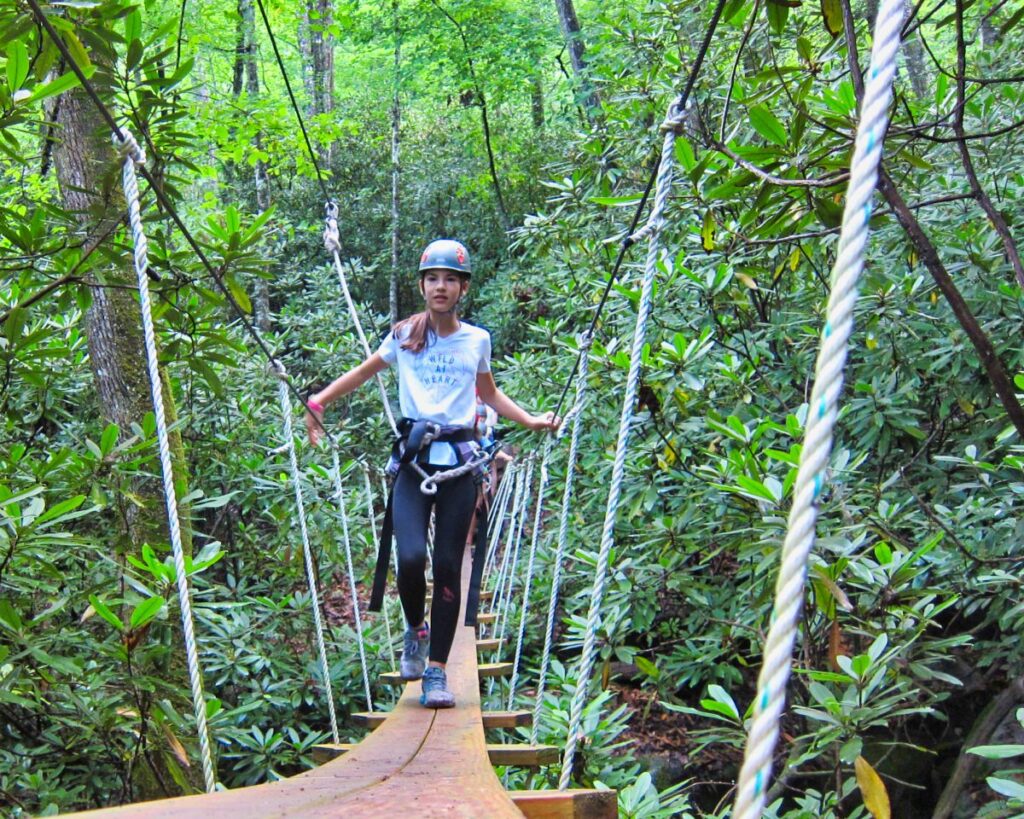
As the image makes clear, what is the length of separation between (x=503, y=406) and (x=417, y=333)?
14.2 inches

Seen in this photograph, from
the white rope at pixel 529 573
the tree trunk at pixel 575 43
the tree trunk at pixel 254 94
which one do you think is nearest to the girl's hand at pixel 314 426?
the white rope at pixel 529 573

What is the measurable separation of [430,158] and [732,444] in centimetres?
754

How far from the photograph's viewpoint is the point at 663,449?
95.0 inches

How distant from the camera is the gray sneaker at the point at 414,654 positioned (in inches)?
83.7

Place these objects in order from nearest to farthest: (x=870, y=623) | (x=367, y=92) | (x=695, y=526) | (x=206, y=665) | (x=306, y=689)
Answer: (x=870, y=623) < (x=695, y=526) < (x=206, y=665) < (x=306, y=689) < (x=367, y=92)

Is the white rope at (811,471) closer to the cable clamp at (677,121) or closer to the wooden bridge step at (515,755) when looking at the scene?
the cable clamp at (677,121)

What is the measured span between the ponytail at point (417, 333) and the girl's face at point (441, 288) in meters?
0.04

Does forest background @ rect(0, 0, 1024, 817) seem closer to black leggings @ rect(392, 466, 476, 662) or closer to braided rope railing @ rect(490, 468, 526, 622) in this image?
braided rope railing @ rect(490, 468, 526, 622)

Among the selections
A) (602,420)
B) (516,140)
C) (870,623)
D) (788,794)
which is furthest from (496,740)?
(516,140)

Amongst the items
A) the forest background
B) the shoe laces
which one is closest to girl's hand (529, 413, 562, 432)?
the forest background

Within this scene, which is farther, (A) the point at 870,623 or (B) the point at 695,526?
(B) the point at 695,526

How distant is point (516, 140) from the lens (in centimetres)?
859

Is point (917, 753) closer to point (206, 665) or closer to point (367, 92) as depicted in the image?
point (206, 665)

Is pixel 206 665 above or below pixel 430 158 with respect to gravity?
below
